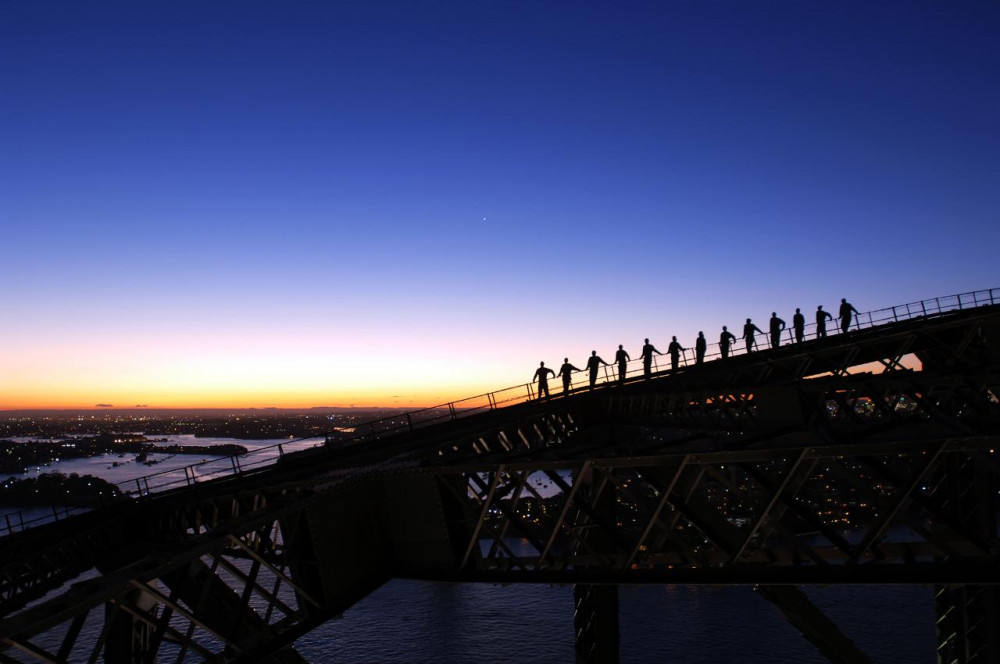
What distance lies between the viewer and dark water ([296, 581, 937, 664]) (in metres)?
58.9

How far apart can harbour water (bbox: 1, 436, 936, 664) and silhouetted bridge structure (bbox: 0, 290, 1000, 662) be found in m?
38.1

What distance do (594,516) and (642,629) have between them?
63.3m

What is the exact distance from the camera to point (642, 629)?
65.3 metres

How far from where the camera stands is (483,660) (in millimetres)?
60969

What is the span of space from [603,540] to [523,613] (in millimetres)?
54510

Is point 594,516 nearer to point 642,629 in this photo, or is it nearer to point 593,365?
point 593,365

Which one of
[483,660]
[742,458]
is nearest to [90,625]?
[483,660]

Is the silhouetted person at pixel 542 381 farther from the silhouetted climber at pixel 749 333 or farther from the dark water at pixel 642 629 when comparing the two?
the dark water at pixel 642 629

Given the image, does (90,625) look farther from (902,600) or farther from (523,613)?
(902,600)

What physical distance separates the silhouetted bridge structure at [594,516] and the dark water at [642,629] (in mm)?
43625

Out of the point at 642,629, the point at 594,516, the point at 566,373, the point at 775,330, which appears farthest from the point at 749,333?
the point at 642,629

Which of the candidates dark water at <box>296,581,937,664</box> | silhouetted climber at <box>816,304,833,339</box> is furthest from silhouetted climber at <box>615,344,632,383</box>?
dark water at <box>296,581,937,664</box>

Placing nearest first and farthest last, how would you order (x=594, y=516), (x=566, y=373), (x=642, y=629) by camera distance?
(x=594, y=516) → (x=566, y=373) → (x=642, y=629)

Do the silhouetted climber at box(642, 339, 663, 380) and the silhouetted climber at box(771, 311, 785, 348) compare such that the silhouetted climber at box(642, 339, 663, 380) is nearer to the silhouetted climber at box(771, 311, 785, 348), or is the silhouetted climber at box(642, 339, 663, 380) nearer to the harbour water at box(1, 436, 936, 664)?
the silhouetted climber at box(771, 311, 785, 348)
